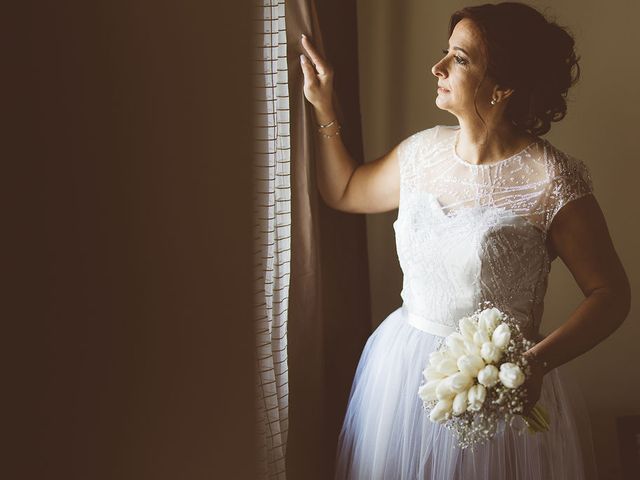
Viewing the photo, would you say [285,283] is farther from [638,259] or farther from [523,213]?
[638,259]

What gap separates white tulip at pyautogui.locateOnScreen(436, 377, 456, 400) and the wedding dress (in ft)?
0.98

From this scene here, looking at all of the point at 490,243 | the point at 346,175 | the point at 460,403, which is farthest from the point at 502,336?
the point at 346,175

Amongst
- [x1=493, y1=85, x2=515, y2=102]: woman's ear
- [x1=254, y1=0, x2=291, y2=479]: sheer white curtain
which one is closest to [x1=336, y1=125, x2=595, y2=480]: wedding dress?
[x1=493, y1=85, x2=515, y2=102]: woman's ear

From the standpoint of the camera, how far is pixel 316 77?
1575mm

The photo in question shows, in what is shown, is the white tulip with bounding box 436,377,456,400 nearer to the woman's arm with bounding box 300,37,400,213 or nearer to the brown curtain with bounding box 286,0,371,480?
the brown curtain with bounding box 286,0,371,480

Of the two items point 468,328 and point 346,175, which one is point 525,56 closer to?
point 346,175

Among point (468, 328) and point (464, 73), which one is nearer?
point (468, 328)

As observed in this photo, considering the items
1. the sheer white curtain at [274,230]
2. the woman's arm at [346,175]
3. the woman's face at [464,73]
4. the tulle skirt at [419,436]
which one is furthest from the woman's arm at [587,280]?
the sheer white curtain at [274,230]

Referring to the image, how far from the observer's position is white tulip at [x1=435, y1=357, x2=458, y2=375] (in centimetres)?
123

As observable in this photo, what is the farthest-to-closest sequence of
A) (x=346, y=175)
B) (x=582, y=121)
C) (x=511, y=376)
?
(x=582, y=121) → (x=346, y=175) → (x=511, y=376)

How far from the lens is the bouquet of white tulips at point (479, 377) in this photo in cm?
119

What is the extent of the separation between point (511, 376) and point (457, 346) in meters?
0.12

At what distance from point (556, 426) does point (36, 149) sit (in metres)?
1.35

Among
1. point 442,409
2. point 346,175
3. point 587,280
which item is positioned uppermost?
point 346,175
